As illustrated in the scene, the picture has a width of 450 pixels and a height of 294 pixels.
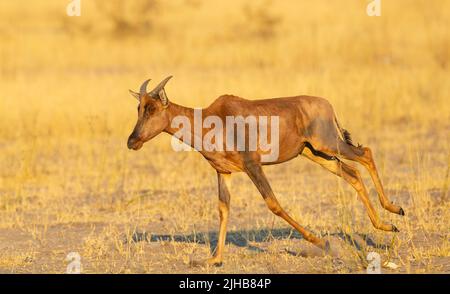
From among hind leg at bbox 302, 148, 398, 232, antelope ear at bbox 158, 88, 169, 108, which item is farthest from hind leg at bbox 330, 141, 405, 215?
antelope ear at bbox 158, 88, 169, 108

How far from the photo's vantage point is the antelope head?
29.6 ft

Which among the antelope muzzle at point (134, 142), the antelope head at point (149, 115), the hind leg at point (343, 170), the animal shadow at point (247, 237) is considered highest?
the antelope head at point (149, 115)

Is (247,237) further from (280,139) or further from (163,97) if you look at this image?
(163,97)

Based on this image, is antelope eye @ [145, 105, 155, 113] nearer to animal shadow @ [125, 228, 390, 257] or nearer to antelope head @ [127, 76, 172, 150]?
antelope head @ [127, 76, 172, 150]

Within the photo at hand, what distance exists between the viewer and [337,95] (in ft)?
60.8

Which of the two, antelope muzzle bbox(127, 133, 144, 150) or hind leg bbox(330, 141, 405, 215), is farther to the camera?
hind leg bbox(330, 141, 405, 215)

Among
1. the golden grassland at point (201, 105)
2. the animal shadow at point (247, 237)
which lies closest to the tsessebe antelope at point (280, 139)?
the golden grassland at point (201, 105)

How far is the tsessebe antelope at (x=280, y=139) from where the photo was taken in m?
9.08

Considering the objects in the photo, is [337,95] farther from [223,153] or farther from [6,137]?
[223,153]

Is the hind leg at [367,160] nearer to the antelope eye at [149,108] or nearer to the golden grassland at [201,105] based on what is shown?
the golden grassland at [201,105]
